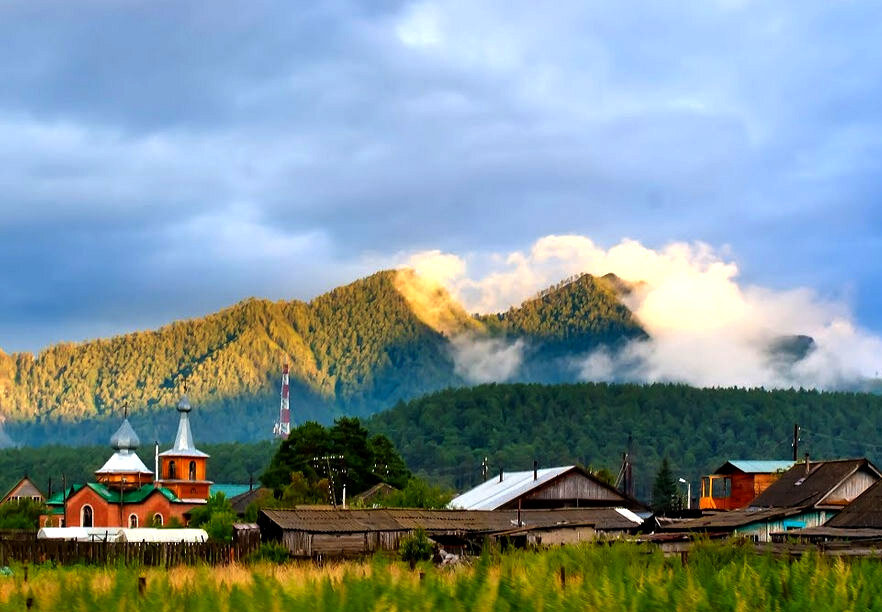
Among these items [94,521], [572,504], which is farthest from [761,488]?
[94,521]

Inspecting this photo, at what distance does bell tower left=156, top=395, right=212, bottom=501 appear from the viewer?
112m

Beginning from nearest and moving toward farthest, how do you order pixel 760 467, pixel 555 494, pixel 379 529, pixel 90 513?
1. pixel 379 529
2. pixel 555 494
3. pixel 760 467
4. pixel 90 513

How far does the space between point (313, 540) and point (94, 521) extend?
59.2 metres

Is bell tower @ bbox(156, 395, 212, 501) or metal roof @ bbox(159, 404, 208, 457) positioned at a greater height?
metal roof @ bbox(159, 404, 208, 457)

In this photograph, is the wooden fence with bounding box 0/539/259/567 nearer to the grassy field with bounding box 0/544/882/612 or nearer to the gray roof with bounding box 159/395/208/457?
the grassy field with bounding box 0/544/882/612

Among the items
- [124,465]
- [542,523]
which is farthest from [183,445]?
[542,523]

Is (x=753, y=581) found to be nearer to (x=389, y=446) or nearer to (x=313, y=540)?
(x=313, y=540)

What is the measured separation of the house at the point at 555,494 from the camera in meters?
69.3

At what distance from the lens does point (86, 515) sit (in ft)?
344

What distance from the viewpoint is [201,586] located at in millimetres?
11484

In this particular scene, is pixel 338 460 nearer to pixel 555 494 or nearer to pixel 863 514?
pixel 555 494

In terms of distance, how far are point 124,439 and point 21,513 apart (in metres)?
10.8

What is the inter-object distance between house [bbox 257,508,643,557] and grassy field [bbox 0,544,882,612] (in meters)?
32.1

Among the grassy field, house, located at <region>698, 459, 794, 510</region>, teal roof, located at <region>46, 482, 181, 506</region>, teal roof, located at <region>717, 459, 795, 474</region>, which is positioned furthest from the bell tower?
the grassy field
